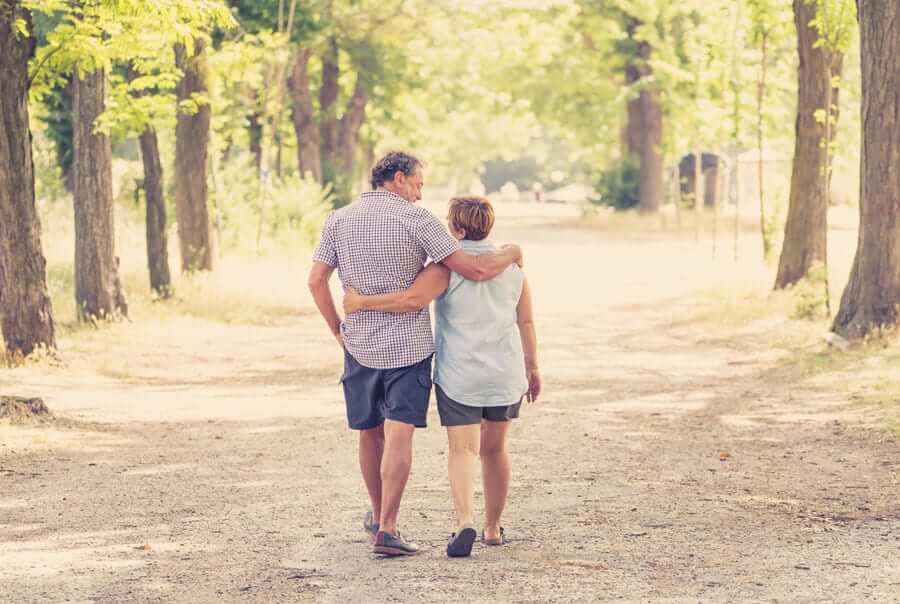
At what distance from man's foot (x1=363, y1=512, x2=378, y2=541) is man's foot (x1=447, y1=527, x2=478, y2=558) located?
1.97 ft

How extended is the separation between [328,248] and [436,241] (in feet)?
1.85

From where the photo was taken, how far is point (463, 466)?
279 inches

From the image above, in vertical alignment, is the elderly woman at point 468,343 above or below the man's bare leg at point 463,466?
above

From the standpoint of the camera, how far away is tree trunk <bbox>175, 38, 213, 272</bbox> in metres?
22.2

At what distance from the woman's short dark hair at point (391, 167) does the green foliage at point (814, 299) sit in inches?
455

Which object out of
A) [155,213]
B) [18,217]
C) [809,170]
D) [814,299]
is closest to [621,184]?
[809,170]

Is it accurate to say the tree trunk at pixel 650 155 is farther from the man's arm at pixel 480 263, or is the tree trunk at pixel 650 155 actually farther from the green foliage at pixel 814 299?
the man's arm at pixel 480 263

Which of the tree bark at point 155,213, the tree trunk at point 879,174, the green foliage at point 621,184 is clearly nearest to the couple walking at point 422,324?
the tree trunk at point 879,174

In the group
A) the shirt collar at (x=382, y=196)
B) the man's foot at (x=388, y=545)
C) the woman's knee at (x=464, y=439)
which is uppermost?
the shirt collar at (x=382, y=196)

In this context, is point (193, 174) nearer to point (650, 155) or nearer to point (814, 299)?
point (814, 299)

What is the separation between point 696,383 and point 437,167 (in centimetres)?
8590

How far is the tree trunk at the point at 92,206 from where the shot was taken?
17672mm

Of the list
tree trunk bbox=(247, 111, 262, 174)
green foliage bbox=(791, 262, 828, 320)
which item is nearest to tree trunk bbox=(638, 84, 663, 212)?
tree trunk bbox=(247, 111, 262, 174)

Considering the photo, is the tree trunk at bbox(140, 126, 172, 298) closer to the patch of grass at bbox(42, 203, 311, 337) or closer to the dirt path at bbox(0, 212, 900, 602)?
the patch of grass at bbox(42, 203, 311, 337)
